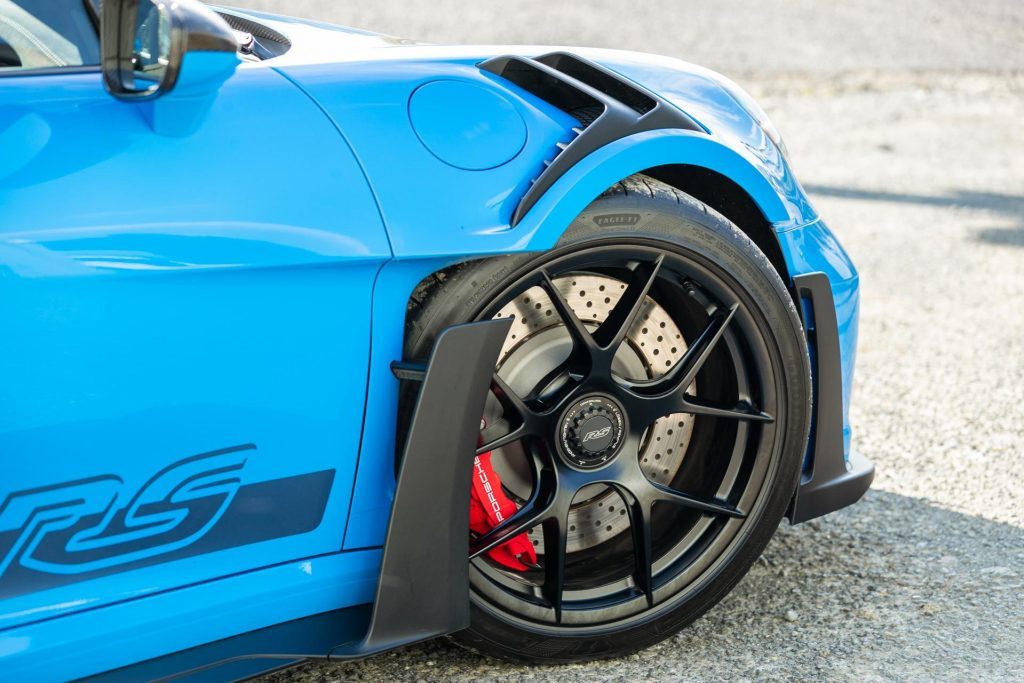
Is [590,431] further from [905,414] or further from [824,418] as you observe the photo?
[905,414]

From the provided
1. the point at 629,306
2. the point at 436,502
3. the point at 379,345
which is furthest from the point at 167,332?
the point at 629,306

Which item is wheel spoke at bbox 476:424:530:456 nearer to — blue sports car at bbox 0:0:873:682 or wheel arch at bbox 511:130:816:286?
blue sports car at bbox 0:0:873:682

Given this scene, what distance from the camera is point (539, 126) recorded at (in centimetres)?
205

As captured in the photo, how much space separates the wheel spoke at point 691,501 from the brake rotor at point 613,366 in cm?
13

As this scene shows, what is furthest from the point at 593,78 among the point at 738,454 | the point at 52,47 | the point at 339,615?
the point at 339,615

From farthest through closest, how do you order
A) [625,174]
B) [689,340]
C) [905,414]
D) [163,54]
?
1. [905,414]
2. [689,340]
3. [625,174]
4. [163,54]

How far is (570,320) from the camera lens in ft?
6.88

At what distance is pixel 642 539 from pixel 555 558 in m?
0.19

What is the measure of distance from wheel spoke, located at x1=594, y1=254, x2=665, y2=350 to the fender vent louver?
0.84 feet

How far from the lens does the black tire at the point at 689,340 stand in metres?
1.98

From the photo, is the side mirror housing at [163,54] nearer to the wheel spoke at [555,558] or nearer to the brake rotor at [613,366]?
the brake rotor at [613,366]

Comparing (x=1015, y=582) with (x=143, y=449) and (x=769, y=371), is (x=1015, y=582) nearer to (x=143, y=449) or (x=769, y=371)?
(x=769, y=371)

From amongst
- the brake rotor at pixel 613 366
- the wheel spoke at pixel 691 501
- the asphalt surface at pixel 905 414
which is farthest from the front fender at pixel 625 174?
the asphalt surface at pixel 905 414

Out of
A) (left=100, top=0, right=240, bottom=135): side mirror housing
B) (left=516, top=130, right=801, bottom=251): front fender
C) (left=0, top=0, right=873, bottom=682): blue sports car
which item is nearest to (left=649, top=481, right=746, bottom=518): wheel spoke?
(left=0, top=0, right=873, bottom=682): blue sports car
